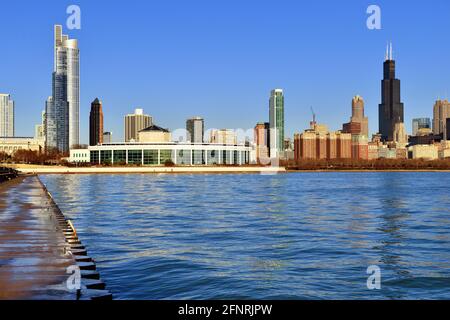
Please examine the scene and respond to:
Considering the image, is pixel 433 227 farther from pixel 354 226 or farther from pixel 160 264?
pixel 160 264

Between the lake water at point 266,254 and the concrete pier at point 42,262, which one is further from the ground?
the concrete pier at point 42,262

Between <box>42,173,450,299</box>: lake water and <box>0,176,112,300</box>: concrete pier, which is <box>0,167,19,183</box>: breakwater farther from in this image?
<box>0,176,112,300</box>: concrete pier

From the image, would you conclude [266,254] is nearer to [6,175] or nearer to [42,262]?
[42,262]

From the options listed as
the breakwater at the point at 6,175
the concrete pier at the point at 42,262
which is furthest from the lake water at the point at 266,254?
the breakwater at the point at 6,175

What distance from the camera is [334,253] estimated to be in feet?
86.7

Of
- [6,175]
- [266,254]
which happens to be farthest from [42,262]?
[6,175]

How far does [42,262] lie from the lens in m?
17.1

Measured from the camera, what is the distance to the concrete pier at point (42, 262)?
13.0 meters

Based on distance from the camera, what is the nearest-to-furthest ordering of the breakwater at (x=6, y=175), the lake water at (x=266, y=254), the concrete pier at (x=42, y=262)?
the concrete pier at (x=42, y=262) < the lake water at (x=266, y=254) < the breakwater at (x=6, y=175)

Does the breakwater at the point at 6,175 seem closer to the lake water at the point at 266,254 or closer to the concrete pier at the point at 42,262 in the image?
the lake water at the point at 266,254
